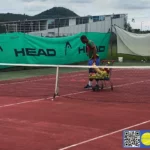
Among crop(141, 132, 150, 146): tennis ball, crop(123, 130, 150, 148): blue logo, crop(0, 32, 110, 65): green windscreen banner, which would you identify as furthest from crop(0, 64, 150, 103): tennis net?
crop(123, 130, 150, 148): blue logo

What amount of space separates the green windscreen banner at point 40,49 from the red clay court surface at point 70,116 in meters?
5.15

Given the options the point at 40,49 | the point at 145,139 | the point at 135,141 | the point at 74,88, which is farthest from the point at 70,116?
the point at 40,49

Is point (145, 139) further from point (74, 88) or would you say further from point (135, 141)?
point (74, 88)

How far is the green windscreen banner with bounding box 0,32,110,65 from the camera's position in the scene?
19219 mm

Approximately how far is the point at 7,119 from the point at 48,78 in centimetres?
843

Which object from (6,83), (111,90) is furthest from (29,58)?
(111,90)

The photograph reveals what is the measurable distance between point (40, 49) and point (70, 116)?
40.9 ft

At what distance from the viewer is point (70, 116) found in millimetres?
8719

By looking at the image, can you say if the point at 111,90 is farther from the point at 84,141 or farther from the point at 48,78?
the point at 84,141

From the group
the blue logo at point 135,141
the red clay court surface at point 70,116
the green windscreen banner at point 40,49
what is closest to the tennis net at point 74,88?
the red clay court surface at point 70,116

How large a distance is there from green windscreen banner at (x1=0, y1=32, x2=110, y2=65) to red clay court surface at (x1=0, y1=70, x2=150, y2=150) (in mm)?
5153

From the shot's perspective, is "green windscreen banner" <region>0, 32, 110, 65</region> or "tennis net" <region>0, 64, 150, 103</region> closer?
"tennis net" <region>0, 64, 150, 103</region>

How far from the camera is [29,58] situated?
66.0 feet

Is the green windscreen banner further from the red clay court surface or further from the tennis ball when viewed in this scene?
the tennis ball
